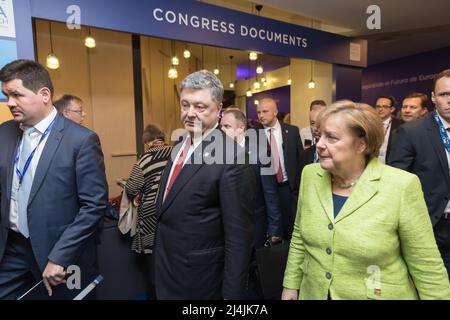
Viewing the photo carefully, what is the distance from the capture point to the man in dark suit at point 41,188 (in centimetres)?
154

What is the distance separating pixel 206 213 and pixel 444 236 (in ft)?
5.08

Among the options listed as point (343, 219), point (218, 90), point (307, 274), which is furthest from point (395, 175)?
point (218, 90)

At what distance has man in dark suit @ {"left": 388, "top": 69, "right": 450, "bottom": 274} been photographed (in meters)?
1.88

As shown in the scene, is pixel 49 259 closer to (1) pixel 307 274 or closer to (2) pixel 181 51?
(1) pixel 307 274

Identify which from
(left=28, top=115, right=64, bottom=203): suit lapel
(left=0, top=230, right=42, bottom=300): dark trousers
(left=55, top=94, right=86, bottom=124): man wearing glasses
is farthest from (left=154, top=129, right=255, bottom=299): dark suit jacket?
(left=55, top=94, right=86, bottom=124): man wearing glasses

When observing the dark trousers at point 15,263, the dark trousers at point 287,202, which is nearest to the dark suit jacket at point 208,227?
the dark trousers at point 15,263

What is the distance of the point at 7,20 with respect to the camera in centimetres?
238

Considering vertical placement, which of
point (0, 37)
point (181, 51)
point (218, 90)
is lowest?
point (218, 90)

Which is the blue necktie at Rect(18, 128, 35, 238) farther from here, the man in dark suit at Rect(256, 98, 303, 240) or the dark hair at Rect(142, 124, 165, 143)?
the man in dark suit at Rect(256, 98, 303, 240)

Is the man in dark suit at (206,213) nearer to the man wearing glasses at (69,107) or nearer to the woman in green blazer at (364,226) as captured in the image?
the woman in green blazer at (364,226)

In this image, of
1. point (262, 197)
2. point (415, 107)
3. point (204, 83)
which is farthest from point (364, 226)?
point (415, 107)

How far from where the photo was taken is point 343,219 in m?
→ 1.21
